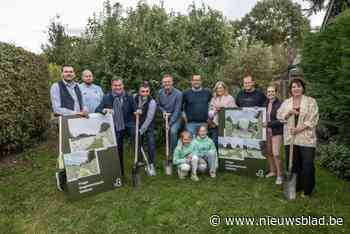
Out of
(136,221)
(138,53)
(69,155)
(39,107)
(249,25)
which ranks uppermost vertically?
(249,25)

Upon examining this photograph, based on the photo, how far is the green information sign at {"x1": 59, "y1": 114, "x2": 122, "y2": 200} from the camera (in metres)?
4.05

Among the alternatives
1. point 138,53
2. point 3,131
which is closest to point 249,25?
point 138,53

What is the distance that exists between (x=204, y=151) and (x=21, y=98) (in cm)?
428

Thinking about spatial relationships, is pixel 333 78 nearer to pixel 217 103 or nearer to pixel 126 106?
pixel 217 103

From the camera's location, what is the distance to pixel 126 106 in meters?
4.72

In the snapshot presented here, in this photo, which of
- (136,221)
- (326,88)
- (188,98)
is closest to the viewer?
(136,221)

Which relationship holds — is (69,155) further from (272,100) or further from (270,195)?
(272,100)

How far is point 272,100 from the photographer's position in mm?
4676

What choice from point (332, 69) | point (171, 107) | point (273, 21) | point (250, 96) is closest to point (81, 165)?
point (171, 107)

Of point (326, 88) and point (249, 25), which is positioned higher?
point (249, 25)

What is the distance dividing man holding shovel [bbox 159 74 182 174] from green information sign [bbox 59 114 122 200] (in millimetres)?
1112

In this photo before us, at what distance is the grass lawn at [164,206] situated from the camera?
11.1ft

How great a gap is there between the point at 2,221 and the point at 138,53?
4.20 m

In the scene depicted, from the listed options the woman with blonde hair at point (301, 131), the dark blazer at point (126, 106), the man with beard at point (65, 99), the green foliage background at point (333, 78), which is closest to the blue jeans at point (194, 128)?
the dark blazer at point (126, 106)
